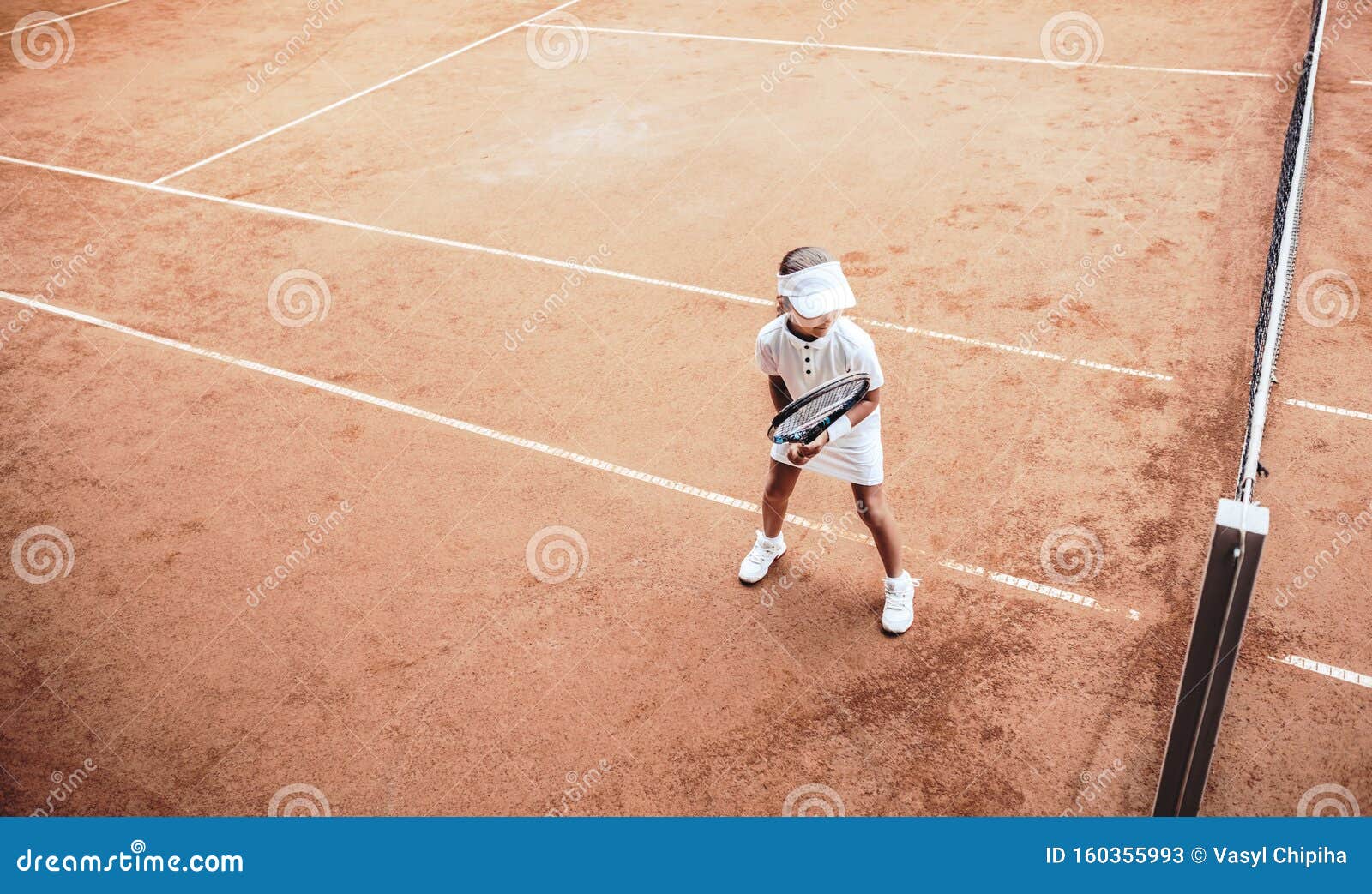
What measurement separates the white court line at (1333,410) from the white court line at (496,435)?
2.36 m

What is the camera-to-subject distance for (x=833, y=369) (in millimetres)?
4148

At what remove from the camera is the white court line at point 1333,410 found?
5.84 metres

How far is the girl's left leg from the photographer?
14.4 feet

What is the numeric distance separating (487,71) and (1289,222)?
1069 cm

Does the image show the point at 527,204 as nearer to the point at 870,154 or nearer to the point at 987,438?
the point at 870,154

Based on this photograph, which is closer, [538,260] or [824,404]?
[824,404]

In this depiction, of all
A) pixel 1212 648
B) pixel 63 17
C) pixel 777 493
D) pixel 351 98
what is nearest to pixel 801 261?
pixel 777 493

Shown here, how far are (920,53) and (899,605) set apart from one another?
34.3ft

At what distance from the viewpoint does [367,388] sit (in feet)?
22.9

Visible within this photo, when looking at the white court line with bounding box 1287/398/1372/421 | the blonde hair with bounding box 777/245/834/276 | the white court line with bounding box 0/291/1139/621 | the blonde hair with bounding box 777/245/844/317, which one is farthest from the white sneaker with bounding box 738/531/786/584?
the white court line with bounding box 1287/398/1372/421

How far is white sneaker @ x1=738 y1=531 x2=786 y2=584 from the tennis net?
216 cm

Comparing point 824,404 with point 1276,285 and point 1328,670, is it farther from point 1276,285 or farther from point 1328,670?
point 1276,285

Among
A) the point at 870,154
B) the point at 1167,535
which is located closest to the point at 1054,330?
the point at 1167,535

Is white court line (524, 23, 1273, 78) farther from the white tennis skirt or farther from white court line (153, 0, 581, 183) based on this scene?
the white tennis skirt
